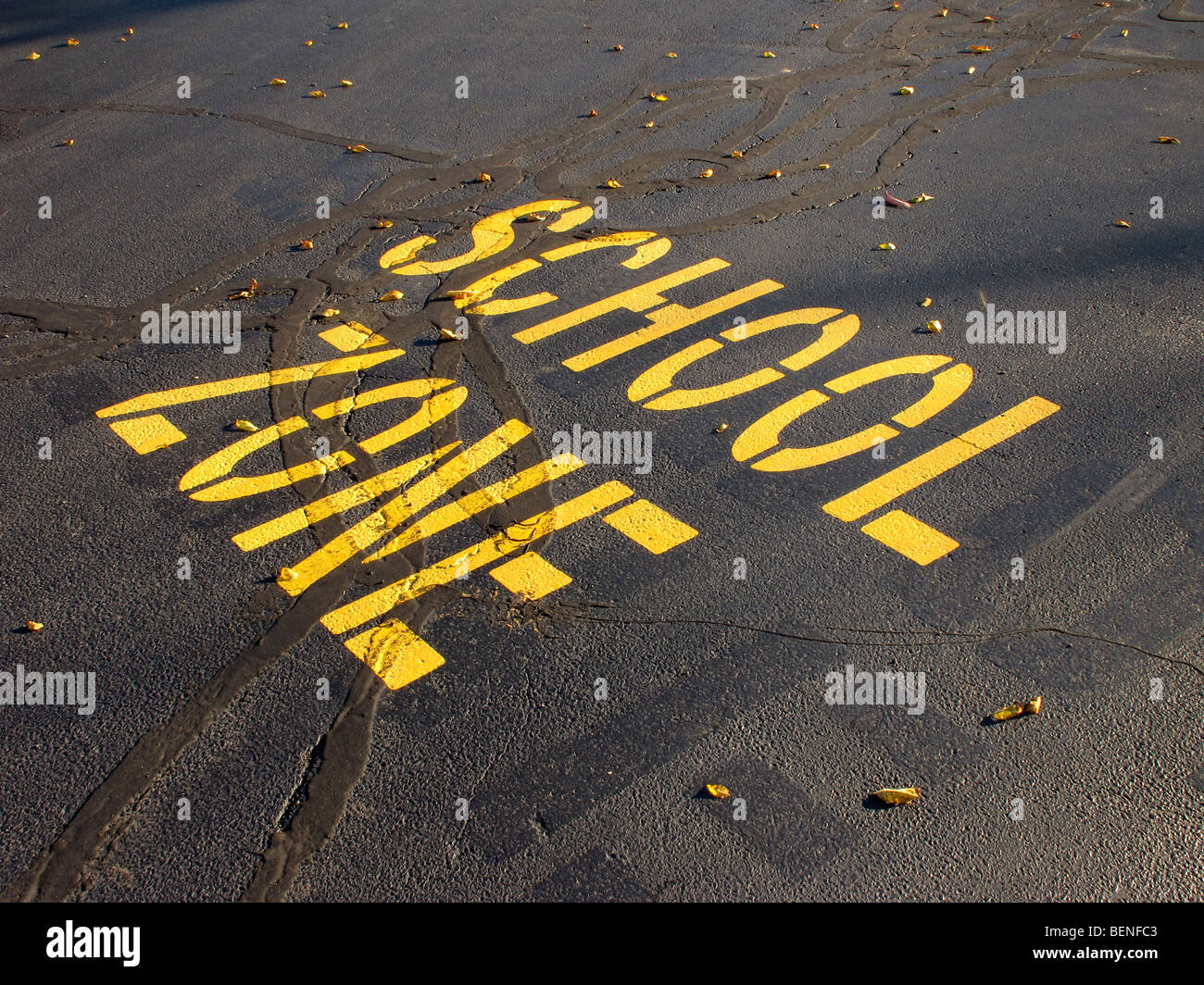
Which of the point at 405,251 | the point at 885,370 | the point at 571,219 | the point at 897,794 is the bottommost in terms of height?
the point at 897,794

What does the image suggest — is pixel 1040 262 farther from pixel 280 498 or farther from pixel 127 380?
pixel 127 380

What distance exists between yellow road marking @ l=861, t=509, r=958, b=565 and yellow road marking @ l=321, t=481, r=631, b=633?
1.23 meters

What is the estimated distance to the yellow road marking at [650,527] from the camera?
5.09m

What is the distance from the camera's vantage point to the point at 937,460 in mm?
5531

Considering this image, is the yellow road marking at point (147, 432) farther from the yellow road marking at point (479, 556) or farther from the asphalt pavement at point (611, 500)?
the yellow road marking at point (479, 556)

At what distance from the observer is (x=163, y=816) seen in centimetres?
390

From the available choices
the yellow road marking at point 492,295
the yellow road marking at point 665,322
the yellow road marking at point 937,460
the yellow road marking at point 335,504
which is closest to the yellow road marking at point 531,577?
the yellow road marking at point 335,504

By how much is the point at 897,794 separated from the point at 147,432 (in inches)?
175

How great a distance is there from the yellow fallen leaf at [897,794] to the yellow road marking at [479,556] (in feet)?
6.63

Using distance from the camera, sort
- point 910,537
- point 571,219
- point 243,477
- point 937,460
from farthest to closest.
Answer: point 571,219 < point 243,477 < point 937,460 < point 910,537

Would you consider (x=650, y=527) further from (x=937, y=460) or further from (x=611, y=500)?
(x=937, y=460)

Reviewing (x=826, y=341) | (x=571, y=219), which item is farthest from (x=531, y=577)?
(x=571, y=219)

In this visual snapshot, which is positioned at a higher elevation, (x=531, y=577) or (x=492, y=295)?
(x=492, y=295)

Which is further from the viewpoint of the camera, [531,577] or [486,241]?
[486,241]
